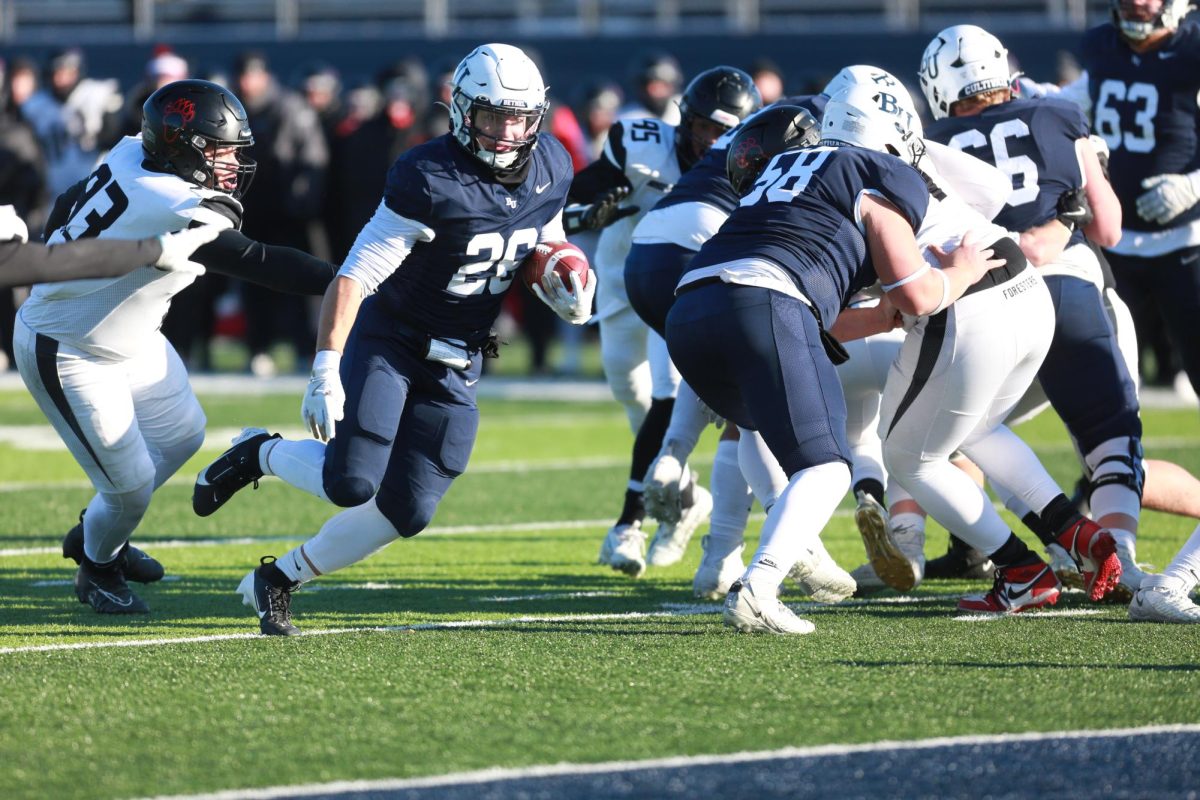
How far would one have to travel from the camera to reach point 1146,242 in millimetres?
6688

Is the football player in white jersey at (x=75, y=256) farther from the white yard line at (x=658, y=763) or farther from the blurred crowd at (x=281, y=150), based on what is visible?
the blurred crowd at (x=281, y=150)

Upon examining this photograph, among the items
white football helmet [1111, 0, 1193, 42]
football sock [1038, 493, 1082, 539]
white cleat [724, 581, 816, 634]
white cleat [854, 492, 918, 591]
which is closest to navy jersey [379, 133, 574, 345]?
white cleat [724, 581, 816, 634]

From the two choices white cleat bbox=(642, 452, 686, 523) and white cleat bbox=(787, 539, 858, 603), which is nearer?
white cleat bbox=(787, 539, 858, 603)

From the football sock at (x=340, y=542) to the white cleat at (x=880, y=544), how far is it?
4.47 feet

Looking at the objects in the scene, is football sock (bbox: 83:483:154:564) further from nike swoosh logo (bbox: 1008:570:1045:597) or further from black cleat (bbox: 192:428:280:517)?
nike swoosh logo (bbox: 1008:570:1045:597)

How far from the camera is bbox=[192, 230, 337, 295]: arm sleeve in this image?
4.88 meters

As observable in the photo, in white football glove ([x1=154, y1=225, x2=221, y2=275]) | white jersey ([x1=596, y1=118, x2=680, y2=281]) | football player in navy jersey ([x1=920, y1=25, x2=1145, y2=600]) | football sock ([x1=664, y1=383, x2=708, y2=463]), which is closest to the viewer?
white football glove ([x1=154, y1=225, x2=221, y2=275])

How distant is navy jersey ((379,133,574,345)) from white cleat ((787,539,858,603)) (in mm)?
1154

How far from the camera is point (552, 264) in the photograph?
493cm

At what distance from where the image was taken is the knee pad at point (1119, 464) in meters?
5.35

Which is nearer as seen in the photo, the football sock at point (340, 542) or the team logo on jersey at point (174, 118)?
the football sock at point (340, 542)

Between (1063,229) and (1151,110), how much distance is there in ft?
5.67

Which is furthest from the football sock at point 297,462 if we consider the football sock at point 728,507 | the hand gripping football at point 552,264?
the football sock at point 728,507

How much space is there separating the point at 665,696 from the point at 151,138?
7.67 feet
